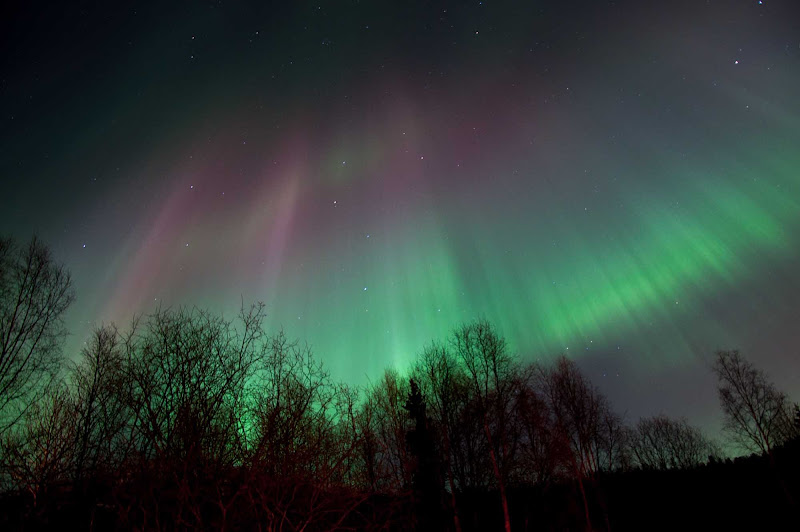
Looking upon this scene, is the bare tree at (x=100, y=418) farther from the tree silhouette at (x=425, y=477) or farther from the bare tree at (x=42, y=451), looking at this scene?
the tree silhouette at (x=425, y=477)

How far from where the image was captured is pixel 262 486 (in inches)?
263

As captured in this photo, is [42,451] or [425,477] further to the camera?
[425,477]

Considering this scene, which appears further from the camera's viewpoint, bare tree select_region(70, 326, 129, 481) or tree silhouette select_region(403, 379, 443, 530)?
tree silhouette select_region(403, 379, 443, 530)

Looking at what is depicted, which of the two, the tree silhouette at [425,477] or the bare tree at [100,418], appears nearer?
the bare tree at [100,418]

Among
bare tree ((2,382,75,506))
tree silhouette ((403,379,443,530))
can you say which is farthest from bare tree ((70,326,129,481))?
tree silhouette ((403,379,443,530))

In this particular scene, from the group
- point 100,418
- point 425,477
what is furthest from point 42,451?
point 425,477

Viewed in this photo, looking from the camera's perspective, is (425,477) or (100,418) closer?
(100,418)

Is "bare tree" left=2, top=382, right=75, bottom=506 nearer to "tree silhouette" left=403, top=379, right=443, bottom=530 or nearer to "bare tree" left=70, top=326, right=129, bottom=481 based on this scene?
"bare tree" left=70, top=326, right=129, bottom=481

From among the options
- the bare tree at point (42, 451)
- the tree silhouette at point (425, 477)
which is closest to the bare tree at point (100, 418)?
the bare tree at point (42, 451)

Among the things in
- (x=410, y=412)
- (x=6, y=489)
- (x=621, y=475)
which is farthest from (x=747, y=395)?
(x=6, y=489)

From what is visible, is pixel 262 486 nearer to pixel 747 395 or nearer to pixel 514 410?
pixel 514 410

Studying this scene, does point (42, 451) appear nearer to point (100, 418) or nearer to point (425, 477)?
point (100, 418)

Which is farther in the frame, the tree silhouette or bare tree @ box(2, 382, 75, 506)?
the tree silhouette

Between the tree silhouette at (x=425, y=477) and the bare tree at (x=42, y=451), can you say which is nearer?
the bare tree at (x=42, y=451)
